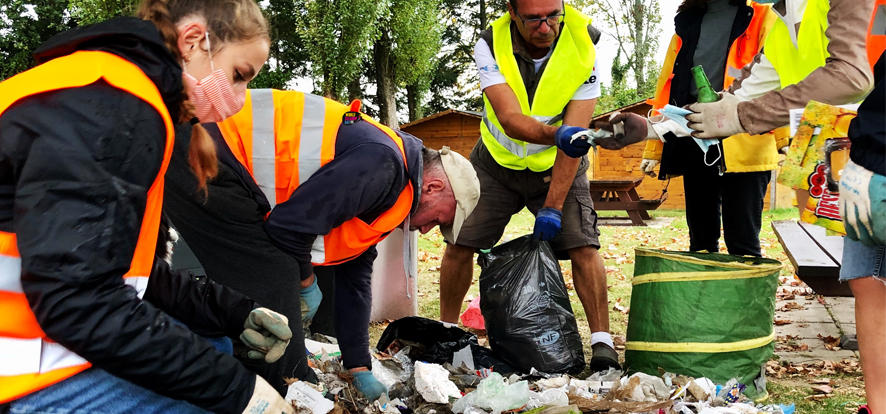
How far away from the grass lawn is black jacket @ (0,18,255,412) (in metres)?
2.68

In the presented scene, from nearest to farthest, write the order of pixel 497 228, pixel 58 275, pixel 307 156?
pixel 58 275
pixel 307 156
pixel 497 228

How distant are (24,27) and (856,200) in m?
21.4

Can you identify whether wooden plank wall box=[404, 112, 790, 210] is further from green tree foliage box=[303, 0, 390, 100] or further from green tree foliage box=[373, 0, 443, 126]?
green tree foliage box=[303, 0, 390, 100]

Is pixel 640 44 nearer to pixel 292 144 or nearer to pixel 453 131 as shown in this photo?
pixel 453 131

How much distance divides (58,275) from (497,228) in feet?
9.01

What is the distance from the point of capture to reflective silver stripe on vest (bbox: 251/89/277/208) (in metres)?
2.32

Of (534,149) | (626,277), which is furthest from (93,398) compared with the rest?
(626,277)

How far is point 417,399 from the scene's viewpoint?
271 centimetres

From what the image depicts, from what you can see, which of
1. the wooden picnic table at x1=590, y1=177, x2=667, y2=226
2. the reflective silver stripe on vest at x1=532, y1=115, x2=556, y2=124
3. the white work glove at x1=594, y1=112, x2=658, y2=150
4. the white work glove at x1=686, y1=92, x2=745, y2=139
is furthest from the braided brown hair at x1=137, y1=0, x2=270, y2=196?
the wooden picnic table at x1=590, y1=177, x2=667, y2=226

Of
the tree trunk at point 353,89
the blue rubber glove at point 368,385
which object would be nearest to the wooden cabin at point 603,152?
the tree trunk at point 353,89

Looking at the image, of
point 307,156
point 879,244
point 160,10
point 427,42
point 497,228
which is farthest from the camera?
point 427,42

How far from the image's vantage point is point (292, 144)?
2.30m

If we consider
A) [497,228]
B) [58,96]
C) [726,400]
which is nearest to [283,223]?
[58,96]

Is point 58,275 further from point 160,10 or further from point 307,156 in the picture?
point 307,156
